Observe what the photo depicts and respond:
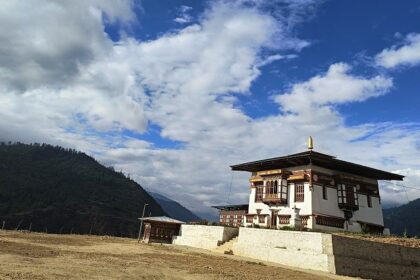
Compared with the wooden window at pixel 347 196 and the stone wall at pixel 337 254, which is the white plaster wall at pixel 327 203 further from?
the stone wall at pixel 337 254

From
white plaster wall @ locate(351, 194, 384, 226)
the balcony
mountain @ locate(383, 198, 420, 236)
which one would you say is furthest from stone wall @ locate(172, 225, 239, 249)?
mountain @ locate(383, 198, 420, 236)

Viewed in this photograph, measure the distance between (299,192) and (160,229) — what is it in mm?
16056

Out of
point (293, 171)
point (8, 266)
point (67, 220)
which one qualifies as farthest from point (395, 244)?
point (67, 220)

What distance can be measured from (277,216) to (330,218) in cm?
511

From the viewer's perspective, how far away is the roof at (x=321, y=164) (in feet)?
108

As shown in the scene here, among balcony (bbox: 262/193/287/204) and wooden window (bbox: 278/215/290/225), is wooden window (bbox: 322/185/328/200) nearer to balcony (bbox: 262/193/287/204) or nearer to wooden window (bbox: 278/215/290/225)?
balcony (bbox: 262/193/287/204)

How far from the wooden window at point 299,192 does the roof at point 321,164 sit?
2052 millimetres

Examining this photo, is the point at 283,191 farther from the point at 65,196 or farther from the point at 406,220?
the point at 406,220

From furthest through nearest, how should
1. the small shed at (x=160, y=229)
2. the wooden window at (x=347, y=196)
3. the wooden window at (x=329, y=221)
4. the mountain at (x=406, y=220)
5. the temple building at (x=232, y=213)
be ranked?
the mountain at (x=406, y=220), the temple building at (x=232, y=213), the small shed at (x=160, y=229), the wooden window at (x=347, y=196), the wooden window at (x=329, y=221)

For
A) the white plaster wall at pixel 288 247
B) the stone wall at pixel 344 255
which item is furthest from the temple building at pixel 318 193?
the stone wall at pixel 344 255

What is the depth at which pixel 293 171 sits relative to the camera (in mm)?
35250

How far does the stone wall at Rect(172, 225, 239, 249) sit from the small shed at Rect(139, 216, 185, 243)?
6.63 ft

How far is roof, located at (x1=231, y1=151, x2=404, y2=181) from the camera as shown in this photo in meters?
33.1

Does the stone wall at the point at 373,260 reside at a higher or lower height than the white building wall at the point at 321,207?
lower
